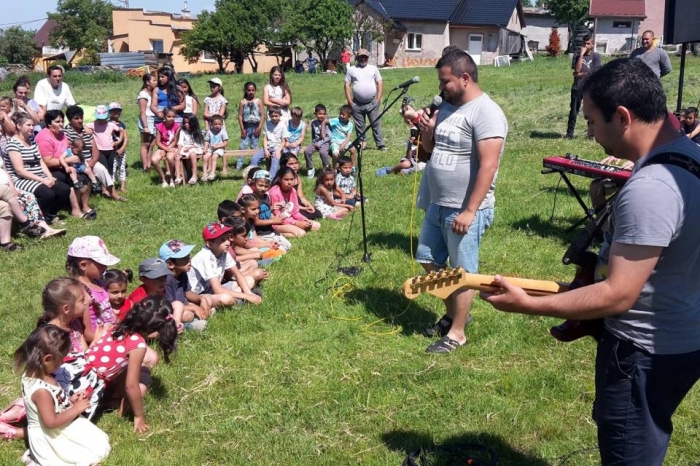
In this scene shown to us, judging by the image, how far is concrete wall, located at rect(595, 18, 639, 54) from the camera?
54594 millimetres

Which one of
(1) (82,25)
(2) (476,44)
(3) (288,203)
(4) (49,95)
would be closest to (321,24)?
(2) (476,44)

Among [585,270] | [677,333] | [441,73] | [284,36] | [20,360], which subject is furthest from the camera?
[284,36]

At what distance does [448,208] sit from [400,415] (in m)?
1.51

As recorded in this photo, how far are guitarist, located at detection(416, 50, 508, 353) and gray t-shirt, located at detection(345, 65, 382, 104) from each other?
7.59 m

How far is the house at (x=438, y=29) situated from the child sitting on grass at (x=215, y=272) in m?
47.3

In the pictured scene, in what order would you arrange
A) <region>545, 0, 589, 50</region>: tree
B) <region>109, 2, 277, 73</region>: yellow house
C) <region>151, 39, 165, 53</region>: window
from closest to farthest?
1. <region>109, 2, 277, 73</region>: yellow house
2. <region>151, 39, 165, 53</region>: window
3. <region>545, 0, 589, 50</region>: tree

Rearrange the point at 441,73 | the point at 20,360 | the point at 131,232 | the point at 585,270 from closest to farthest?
the point at 585,270 < the point at 20,360 < the point at 441,73 < the point at 131,232

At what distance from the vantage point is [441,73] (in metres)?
4.57

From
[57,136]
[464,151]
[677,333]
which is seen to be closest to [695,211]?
[677,333]

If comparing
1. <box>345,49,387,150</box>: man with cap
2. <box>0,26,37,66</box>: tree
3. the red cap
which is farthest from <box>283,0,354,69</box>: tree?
the red cap

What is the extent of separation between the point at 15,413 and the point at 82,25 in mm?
69450

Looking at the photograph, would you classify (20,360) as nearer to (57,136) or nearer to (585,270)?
(585,270)

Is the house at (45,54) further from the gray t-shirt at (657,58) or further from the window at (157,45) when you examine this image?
the gray t-shirt at (657,58)

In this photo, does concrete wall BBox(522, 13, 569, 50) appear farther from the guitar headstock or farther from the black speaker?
the guitar headstock
